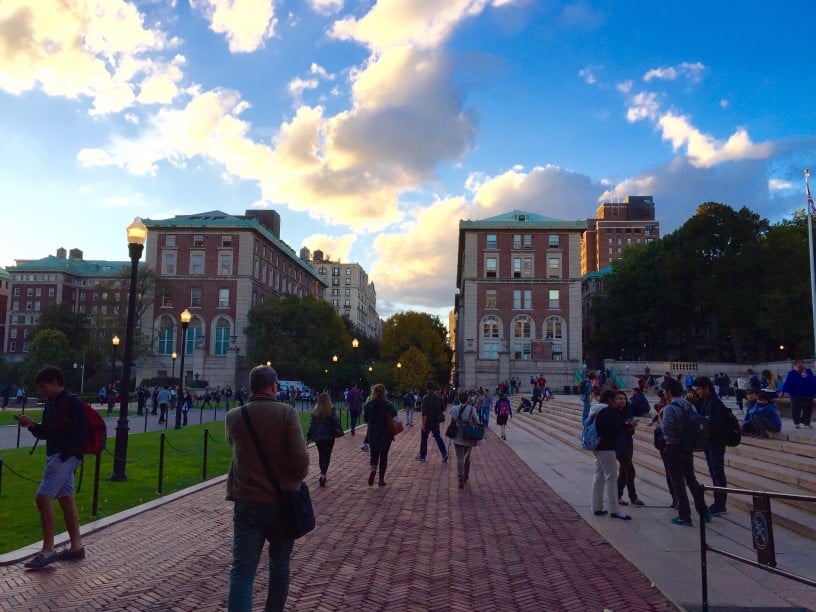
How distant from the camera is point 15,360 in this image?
99188mm

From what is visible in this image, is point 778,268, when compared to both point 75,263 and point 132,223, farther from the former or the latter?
point 75,263

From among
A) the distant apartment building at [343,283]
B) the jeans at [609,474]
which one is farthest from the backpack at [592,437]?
the distant apartment building at [343,283]

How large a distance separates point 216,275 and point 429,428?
60308mm

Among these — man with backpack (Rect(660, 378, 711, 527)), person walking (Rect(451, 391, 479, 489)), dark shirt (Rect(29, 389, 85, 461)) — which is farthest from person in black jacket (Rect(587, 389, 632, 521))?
dark shirt (Rect(29, 389, 85, 461))

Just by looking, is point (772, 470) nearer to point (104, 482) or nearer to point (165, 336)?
point (104, 482)

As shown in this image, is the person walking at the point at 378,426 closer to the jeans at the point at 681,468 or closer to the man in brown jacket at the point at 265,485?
the jeans at the point at 681,468

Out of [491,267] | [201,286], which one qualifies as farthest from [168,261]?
[491,267]

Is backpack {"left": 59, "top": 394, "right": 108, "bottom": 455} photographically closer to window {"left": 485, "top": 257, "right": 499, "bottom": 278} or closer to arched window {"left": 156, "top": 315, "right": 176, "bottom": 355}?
window {"left": 485, "top": 257, "right": 499, "bottom": 278}

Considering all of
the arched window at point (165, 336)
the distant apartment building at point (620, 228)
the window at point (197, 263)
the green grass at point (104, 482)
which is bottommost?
the green grass at point (104, 482)

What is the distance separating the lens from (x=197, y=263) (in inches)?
2854

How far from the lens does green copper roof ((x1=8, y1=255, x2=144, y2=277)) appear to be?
10612 centimetres

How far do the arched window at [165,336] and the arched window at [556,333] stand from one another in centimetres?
4098

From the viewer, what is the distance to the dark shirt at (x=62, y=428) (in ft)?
21.4

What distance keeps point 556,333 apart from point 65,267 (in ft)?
273
